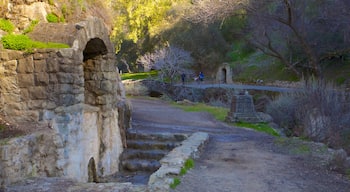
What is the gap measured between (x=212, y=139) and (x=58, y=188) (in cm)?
624

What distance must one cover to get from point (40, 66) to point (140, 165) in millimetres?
4022

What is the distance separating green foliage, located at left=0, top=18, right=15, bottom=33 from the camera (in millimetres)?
7334

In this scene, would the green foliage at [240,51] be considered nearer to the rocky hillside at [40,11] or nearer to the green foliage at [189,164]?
the rocky hillside at [40,11]

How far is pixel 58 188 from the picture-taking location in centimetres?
542

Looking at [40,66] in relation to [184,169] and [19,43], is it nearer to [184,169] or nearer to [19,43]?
[19,43]

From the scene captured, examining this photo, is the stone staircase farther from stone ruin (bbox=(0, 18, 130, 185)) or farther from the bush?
the bush

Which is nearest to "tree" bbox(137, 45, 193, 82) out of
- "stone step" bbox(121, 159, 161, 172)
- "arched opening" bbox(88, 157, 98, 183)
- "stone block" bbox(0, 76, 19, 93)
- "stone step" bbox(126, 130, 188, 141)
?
"stone step" bbox(126, 130, 188, 141)

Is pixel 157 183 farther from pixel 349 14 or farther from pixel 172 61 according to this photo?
pixel 172 61

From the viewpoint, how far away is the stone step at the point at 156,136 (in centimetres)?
1103

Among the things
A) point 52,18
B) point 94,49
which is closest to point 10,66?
point 52,18

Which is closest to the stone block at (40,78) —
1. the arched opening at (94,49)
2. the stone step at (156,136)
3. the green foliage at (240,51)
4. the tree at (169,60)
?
the arched opening at (94,49)

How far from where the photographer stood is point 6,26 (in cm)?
739

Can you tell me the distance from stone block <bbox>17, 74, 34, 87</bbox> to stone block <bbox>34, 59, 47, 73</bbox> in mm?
144

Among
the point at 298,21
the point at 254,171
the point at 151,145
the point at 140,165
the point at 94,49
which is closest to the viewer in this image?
the point at 254,171
